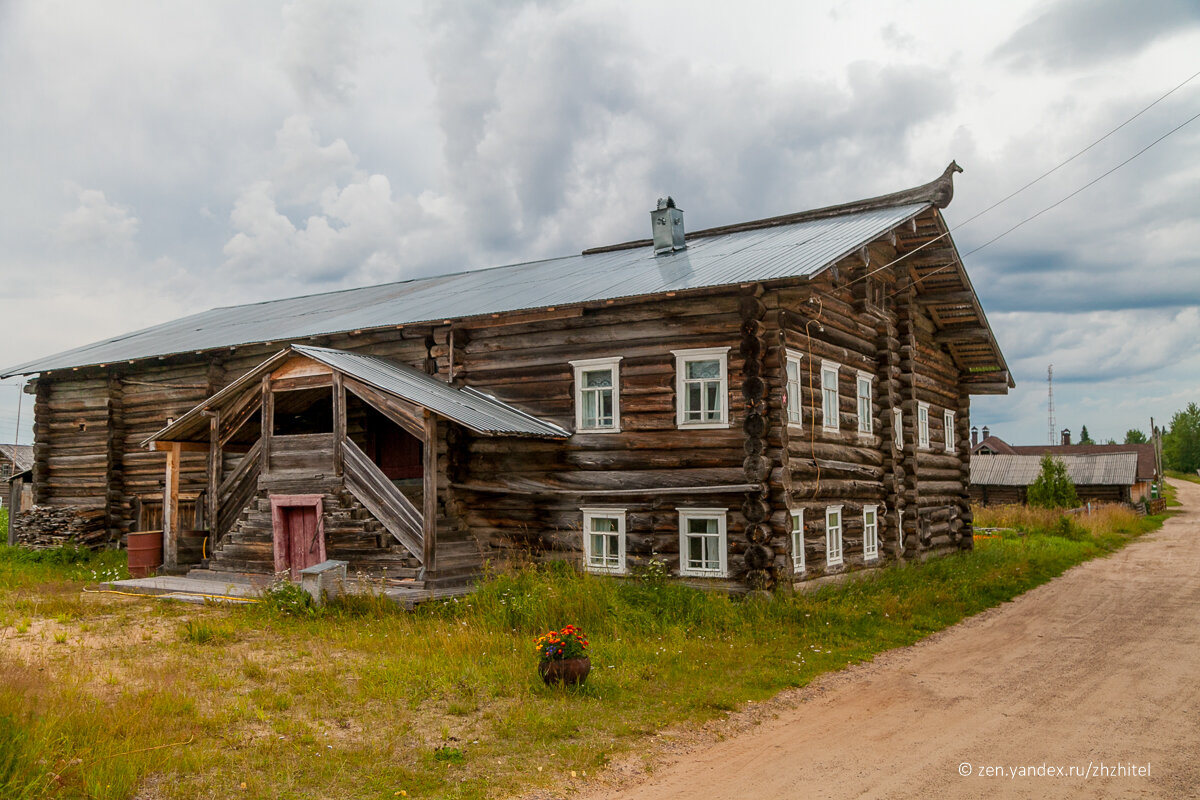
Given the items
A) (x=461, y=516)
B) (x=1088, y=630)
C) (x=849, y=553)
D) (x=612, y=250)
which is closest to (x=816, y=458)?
(x=849, y=553)

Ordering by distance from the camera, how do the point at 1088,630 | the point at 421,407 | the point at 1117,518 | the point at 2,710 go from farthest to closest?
the point at 1117,518
the point at 421,407
the point at 1088,630
the point at 2,710

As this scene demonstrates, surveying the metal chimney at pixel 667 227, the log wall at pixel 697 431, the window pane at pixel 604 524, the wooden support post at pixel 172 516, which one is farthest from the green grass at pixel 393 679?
the metal chimney at pixel 667 227

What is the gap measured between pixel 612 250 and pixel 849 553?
1044 cm

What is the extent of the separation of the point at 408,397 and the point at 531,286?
5863mm

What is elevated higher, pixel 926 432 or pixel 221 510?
pixel 926 432

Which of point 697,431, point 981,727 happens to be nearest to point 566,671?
point 981,727

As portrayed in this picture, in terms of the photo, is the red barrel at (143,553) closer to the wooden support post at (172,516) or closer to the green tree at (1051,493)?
the wooden support post at (172,516)

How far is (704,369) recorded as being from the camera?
16.0m

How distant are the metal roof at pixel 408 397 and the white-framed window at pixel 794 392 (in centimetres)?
412

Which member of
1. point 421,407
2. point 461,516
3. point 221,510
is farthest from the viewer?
point 221,510

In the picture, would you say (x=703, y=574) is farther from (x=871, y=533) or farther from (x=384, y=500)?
(x=384, y=500)

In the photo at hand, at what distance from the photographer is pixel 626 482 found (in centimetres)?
1636

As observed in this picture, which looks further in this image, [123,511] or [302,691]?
[123,511]

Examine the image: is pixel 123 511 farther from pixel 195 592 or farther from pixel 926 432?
pixel 926 432
